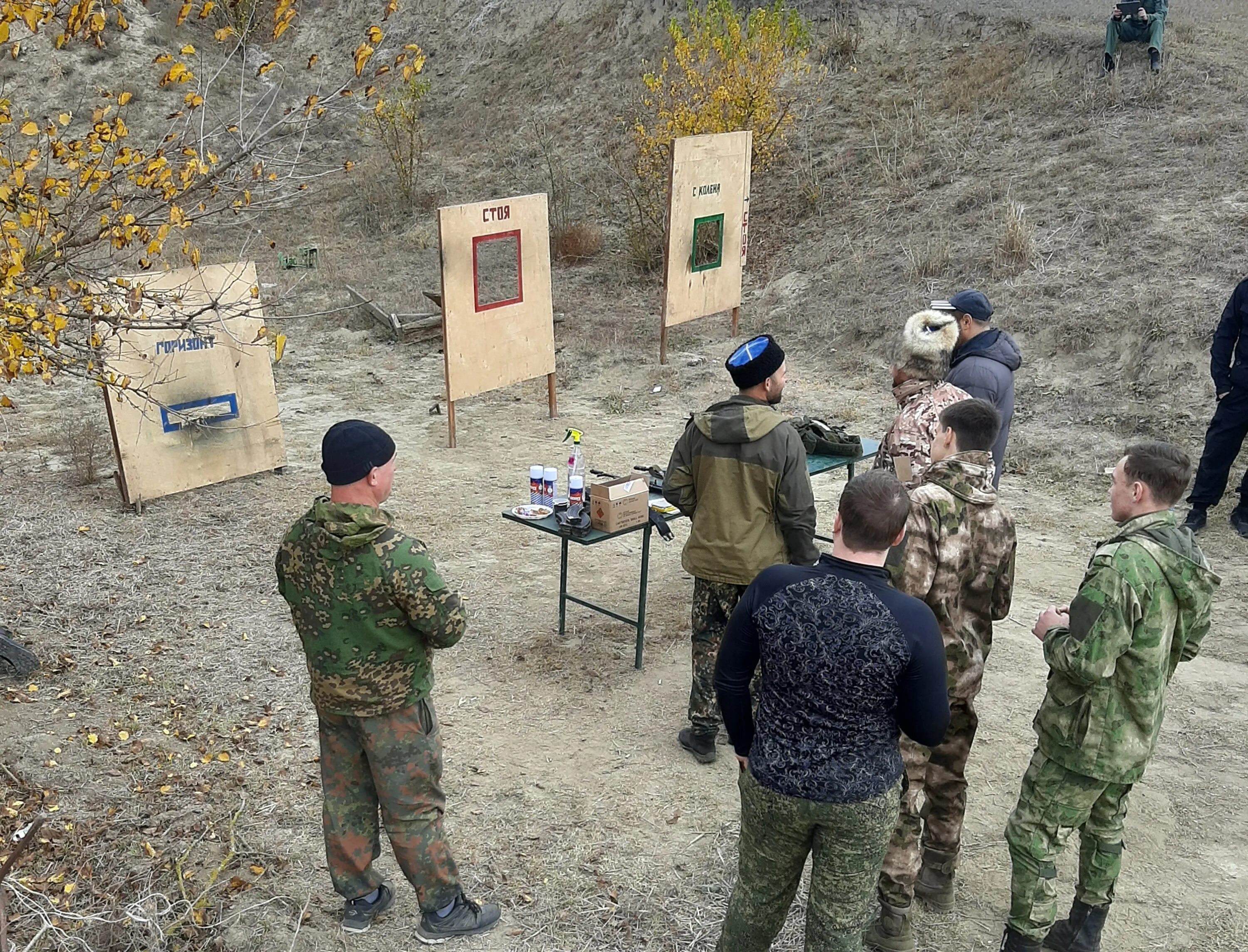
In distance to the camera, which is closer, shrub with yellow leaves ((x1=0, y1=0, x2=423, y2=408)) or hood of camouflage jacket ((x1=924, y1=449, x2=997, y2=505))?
hood of camouflage jacket ((x1=924, y1=449, x2=997, y2=505))

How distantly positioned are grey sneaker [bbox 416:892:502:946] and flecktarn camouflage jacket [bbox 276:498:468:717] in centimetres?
87

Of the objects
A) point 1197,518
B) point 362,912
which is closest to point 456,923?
point 362,912

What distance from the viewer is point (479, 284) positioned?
31.2 feet

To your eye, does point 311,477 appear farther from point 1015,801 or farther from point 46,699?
point 1015,801

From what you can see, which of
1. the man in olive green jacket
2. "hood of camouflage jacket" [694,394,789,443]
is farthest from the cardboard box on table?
the man in olive green jacket

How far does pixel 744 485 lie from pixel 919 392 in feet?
3.09

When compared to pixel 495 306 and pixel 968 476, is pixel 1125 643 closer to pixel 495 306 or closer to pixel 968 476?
pixel 968 476

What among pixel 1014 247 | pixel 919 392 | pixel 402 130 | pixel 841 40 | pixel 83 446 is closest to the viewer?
pixel 919 392

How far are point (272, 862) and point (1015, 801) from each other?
3087 millimetres

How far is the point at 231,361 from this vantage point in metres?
7.95

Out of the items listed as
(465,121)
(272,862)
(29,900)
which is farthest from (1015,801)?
(465,121)

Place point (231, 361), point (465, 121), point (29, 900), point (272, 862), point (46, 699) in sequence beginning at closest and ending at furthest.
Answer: point (29, 900)
point (272, 862)
point (46, 699)
point (231, 361)
point (465, 121)

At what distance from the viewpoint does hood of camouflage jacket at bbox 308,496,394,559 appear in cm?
310

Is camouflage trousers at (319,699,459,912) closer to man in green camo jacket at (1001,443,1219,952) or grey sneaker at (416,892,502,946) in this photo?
grey sneaker at (416,892,502,946)
